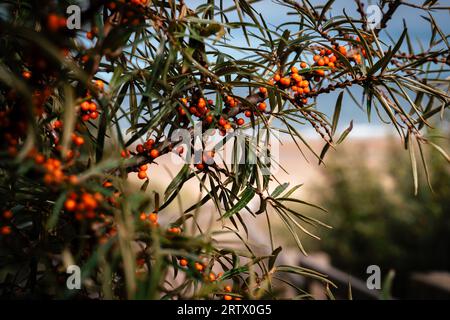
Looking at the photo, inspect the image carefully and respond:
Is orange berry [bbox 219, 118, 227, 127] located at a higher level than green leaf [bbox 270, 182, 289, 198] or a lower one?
higher

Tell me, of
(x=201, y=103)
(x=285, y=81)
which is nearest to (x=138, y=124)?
(x=201, y=103)

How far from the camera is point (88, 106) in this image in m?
0.63

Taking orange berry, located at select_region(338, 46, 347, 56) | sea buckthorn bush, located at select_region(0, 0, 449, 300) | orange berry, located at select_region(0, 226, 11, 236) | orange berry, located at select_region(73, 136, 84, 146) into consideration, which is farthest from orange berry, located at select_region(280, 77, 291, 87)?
orange berry, located at select_region(0, 226, 11, 236)

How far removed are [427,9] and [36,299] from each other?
86 cm

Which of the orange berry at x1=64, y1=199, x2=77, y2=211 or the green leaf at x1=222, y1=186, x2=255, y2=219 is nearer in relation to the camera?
the orange berry at x1=64, y1=199, x2=77, y2=211

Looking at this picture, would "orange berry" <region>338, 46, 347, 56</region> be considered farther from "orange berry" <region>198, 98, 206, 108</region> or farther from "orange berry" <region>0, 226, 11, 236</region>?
"orange berry" <region>0, 226, 11, 236</region>

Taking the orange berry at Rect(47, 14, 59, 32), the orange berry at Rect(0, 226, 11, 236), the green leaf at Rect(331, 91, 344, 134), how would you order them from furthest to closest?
1. the green leaf at Rect(331, 91, 344, 134)
2. the orange berry at Rect(0, 226, 11, 236)
3. the orange berry at Rect(47, 14, 59, 32)

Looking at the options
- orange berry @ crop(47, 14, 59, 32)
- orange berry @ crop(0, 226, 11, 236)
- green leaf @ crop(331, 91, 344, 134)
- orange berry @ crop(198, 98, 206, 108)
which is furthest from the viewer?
green leaf @ crop(331, 91, 344, 134)

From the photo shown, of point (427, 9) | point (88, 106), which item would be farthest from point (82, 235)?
point (427, 9)

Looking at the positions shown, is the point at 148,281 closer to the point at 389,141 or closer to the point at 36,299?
the point at 36,299

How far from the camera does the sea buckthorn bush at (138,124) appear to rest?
0.49 meters

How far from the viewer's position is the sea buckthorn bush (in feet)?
1.62

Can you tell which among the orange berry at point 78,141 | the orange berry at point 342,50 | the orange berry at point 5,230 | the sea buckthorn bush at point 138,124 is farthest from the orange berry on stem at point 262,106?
the orange berry at point 5,230

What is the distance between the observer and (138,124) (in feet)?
2.34
